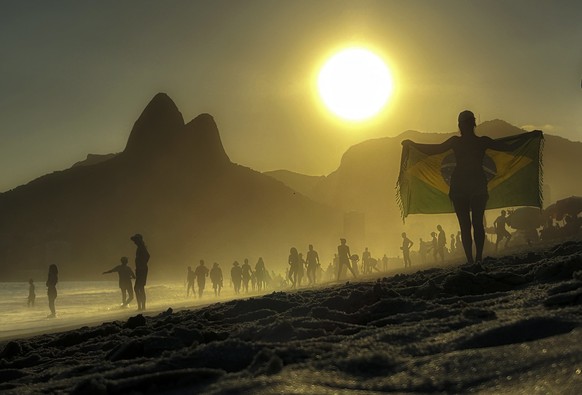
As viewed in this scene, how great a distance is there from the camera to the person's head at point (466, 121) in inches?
352

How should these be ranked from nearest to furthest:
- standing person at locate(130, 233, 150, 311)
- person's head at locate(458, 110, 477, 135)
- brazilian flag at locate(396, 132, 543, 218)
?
1. person's head at locate(458, 110, 477, 135)
2. brazilian flag at locate(396, 132, 543, 218)
3. standing person at locate(130, 233, 150, 311)

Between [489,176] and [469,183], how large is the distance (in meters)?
2.44

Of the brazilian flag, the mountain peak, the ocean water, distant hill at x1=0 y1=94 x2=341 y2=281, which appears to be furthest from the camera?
the mountain peak

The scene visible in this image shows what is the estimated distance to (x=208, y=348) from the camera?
2830 millimetres

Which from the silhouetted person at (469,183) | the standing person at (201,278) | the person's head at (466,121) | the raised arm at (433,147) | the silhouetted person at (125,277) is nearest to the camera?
the silhouetted person at (469,183)

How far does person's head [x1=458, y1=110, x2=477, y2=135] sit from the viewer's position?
895 cm

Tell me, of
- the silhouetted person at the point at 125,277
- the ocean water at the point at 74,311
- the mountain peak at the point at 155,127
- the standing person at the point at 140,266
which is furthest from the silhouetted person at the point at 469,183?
the mountain peak at the point at 155,127

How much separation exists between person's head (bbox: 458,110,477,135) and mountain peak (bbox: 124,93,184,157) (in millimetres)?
141494

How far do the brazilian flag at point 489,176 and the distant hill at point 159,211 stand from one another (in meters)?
116

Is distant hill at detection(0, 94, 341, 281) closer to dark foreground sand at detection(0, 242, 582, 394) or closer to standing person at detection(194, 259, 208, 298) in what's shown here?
standing person at detection(194, 259, 208, 298)

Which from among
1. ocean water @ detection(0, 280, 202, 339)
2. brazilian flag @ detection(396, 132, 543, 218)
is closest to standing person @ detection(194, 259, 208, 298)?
ocean water @ detection(0, 280, 202, 339)

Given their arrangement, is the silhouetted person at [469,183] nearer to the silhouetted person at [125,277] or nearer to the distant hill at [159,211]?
the silhouetted person at [125,277]

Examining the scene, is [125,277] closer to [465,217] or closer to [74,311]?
[74,311]

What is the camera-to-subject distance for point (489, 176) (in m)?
11.0
